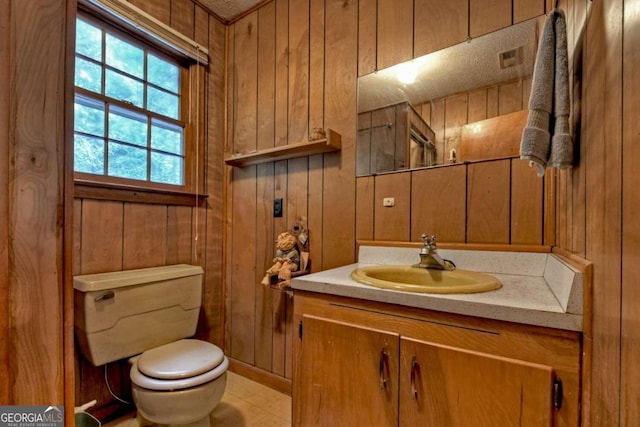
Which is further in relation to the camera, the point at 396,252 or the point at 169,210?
the point at 169,210

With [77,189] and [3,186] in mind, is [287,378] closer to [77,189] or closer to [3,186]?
[77,189]

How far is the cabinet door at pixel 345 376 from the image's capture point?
920mm

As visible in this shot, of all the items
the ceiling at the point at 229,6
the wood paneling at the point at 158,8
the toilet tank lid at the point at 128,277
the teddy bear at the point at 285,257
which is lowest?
the toilet tank lid at the point at 128,277

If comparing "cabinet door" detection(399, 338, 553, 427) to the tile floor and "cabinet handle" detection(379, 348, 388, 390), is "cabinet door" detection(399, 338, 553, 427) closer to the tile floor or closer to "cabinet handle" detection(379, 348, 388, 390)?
"cabinet handle" detection(379, 348, 388, 390)

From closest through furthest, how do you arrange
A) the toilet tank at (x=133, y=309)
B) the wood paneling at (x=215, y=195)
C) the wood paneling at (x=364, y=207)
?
the toilet tank at (x=133, y=309) < the wood paneling at (x=364, y=207) < the wood paneling at (x=215, y=195)

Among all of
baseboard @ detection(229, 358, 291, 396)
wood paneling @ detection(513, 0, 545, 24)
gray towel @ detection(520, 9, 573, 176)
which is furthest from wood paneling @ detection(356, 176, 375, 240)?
baseboard @ detection(229, 358, 291, 396)

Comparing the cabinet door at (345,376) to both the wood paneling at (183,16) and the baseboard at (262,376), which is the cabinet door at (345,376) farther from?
the wood paneling at (183,16)

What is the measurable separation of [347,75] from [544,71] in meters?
0.99

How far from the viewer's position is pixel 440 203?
4.37 feet

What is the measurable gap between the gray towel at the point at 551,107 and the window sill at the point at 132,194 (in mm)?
1739

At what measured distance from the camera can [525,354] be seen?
2.39 ft

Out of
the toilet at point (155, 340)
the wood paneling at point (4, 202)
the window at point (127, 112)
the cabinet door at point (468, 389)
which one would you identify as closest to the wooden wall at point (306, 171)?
the wood paneling at point (4, 202)

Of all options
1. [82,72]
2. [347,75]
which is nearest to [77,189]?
[82,72]

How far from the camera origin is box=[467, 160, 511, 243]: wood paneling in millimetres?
1201
